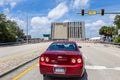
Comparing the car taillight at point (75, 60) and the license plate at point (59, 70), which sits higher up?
the car taillight at point (75, 60)

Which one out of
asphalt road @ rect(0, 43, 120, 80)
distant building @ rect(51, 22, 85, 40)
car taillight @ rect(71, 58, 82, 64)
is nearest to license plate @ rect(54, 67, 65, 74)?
car taillight @ rect(71, 58, 82, 64)

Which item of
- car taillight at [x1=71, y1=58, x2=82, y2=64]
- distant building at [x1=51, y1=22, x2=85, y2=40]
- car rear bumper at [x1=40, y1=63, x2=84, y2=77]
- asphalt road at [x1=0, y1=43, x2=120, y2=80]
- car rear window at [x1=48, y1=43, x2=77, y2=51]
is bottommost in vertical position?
asphalt road at [x1=0, y1=43, x2=120, y2=80]

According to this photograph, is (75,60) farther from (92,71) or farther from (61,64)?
(92,71)

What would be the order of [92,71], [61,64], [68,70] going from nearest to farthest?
[68,70]
[61,64]
[92,71]

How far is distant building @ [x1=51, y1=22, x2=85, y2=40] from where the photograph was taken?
107 metres

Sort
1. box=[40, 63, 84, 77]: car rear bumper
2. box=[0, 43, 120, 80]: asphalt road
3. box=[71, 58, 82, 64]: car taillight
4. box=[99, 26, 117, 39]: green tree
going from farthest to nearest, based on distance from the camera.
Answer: box=[99, 26, 117, 39]: green tree, box=[0, 43, 120, 80]: asphalt road, box=[71, 58, 82, 64]: car taillight, box=[40, 63, 84, 77]: car rear bumper

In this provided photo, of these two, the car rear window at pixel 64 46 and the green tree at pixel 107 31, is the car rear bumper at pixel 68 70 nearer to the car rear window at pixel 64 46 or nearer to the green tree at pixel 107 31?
the car rear window at pixel 64 46

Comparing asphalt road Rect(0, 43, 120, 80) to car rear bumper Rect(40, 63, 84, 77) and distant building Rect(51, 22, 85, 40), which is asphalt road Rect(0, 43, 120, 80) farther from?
distant building Rect(51, 22, 85, 40)

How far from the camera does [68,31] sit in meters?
112

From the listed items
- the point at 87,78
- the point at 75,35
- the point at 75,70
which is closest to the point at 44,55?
the point at 75,70

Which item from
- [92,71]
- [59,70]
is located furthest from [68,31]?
[59,70]

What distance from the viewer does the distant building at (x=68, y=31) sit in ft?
350

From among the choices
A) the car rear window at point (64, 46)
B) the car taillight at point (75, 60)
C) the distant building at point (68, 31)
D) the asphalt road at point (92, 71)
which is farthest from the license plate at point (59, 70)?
the distant building at point (68, 31)

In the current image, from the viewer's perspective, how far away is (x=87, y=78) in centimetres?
946
